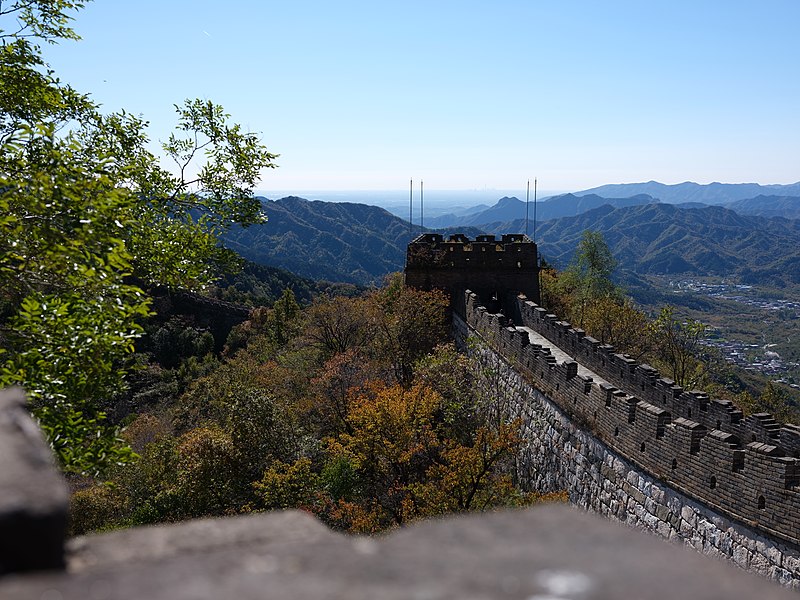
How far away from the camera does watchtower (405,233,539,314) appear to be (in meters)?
27.6

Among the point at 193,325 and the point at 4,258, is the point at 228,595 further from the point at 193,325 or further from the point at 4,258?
the point at 193,325

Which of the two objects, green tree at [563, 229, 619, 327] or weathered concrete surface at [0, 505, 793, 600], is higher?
weathered concrete surface at [0, 505, 793, 600]

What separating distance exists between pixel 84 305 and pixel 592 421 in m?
9.89

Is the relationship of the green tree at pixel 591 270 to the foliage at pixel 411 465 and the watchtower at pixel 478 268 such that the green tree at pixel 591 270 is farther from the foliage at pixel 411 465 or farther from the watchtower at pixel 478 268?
the foliage at pixel 411 465

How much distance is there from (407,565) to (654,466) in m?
10.1

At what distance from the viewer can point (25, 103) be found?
31.6ft

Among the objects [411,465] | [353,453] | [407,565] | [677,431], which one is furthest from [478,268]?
[407,565]

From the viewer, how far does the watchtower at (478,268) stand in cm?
2756

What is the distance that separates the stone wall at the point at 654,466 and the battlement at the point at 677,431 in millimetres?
18

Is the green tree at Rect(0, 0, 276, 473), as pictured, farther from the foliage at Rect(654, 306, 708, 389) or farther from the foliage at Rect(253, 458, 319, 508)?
the foliage at Rect(654, 306, 708, 389)

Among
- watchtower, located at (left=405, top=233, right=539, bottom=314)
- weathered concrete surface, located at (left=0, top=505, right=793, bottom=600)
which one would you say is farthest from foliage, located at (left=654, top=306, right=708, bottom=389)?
weathered concrete surface, located at (left=0, top=505, right=793, bottom=600)

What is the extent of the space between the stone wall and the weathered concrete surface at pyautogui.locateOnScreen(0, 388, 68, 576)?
865 centimetres

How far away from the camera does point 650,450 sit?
35.1ft

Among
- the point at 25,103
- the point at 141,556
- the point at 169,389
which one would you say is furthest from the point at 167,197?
the point at 169,389
